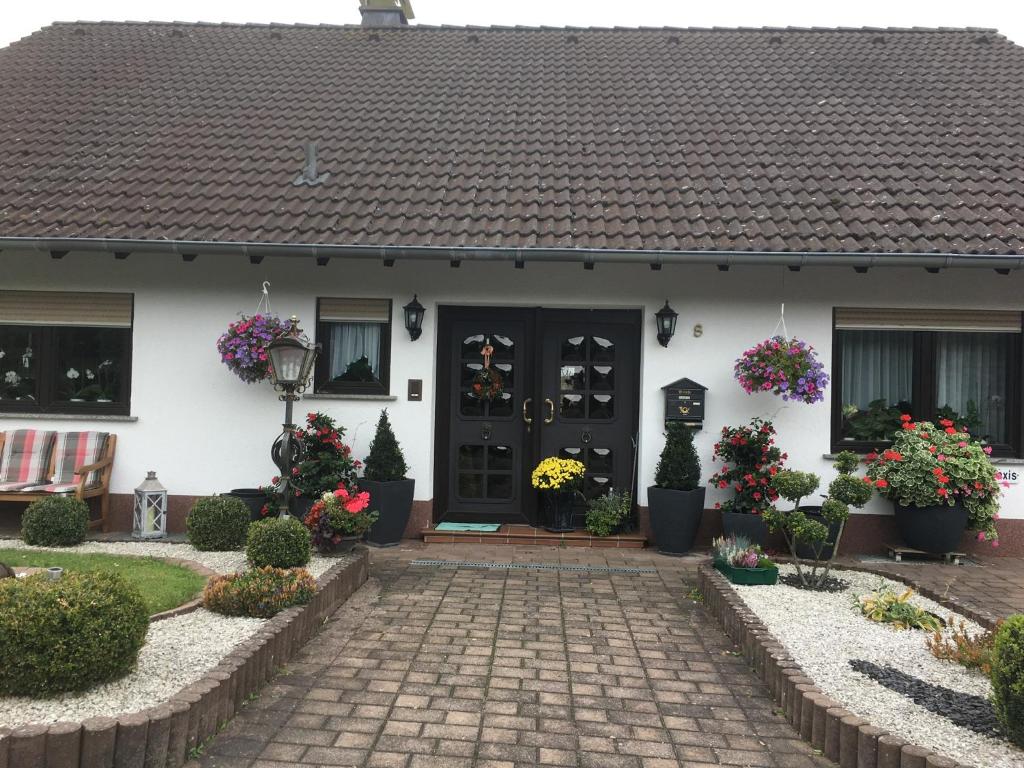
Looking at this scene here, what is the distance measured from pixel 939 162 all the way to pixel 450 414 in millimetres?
5716

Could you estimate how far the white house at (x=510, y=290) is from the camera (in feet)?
23.8

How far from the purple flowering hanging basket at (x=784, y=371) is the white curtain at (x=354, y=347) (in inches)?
136

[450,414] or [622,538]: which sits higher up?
[450,414]

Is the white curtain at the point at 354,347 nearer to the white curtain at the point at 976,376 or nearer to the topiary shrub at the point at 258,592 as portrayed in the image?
the topiary shrub at the point at 258,592

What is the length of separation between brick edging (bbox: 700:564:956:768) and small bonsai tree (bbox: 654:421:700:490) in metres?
2.28

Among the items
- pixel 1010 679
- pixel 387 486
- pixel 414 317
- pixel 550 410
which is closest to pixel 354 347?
pixel 414 317

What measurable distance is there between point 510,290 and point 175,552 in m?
3.78

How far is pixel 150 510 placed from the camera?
7.22 m

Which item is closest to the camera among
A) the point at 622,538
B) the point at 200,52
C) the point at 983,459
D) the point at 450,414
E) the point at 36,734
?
the point at 36,734

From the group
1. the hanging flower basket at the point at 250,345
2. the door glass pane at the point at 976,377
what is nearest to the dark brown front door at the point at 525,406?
the hanging flower basket at the point at 250,345

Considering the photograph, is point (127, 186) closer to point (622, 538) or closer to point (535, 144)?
point (535, 144)

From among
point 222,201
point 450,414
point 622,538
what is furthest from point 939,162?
point 222,201

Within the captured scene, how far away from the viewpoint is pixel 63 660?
127 inches

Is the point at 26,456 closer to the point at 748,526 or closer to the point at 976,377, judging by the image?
the point at 748,526
